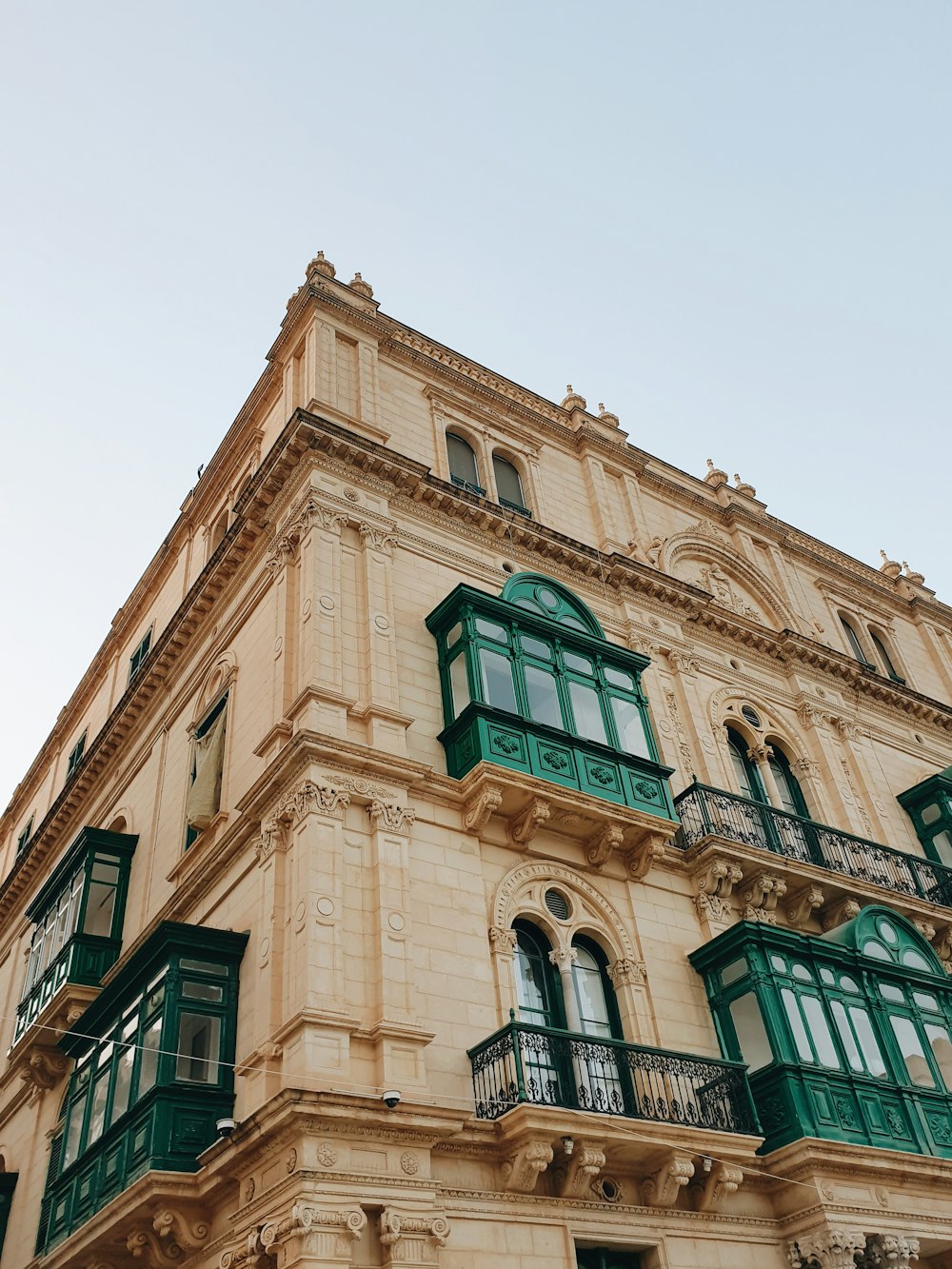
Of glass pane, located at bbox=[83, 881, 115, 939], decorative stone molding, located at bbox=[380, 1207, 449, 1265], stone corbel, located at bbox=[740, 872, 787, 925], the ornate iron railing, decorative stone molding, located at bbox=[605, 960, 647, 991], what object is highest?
glass pane, located at bbox=[83, 881, 115, 939]

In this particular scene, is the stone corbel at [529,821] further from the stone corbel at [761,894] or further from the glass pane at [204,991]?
the glass pane at [204,991]

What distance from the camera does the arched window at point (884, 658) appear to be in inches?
1168

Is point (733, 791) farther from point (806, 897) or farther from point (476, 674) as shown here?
point (476, 674)

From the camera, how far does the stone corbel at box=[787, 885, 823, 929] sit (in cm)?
1900

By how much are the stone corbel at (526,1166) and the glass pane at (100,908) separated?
426 inches

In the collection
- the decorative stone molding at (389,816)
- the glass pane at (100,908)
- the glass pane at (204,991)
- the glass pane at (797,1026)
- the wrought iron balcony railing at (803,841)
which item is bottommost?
the glass pane at (797,1026)

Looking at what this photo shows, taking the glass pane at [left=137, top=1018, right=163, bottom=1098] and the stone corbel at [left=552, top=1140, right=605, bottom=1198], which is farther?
the glass pane at [left=137, top=1018, right=163, bottom=1098]

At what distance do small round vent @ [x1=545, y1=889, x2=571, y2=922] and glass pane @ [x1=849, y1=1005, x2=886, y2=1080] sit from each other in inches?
180

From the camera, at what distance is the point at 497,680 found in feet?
58.7

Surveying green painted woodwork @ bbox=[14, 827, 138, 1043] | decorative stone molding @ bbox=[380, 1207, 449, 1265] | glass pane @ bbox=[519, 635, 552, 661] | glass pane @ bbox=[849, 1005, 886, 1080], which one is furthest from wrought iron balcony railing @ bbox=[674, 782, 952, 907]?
green painted woodwork @ bbox=[14, 827, 138, 1043]

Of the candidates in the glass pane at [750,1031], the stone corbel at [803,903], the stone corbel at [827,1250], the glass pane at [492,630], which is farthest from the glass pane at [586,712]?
the stone corbel at [827,1250]

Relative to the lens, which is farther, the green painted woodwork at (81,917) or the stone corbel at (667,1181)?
the green painted woodwork at (81,917)

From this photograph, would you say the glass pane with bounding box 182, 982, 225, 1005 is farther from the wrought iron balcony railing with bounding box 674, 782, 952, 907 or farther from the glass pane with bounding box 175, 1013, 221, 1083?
the wrought iron balcony railing with bounding box 674, 782, 952, 907

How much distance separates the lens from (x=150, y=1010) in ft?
49.4
